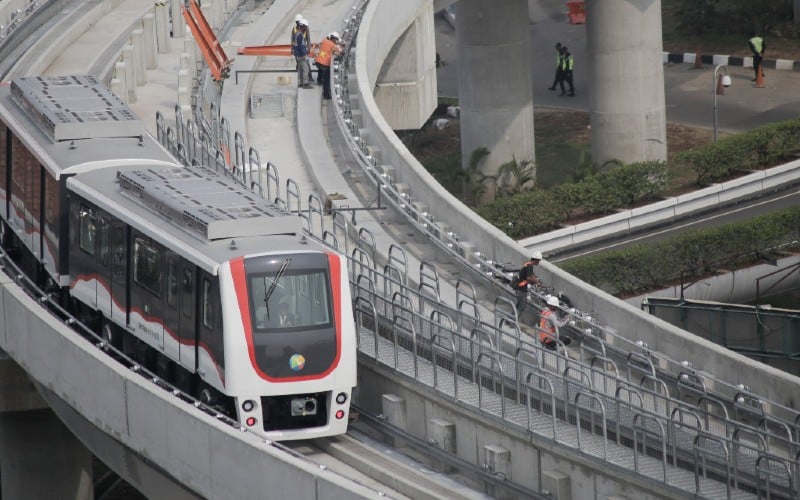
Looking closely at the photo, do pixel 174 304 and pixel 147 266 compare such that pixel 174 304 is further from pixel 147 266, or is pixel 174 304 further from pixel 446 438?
pixel 446 438

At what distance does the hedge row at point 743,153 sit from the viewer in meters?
34.1

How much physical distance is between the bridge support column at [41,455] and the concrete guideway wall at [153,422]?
5088mm

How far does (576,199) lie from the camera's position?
32344 millimetres

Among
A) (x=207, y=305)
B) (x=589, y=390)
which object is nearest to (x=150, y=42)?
(x=207, y=305)

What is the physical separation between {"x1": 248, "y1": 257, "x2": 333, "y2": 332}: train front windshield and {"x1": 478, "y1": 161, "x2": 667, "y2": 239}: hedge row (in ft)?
46.7

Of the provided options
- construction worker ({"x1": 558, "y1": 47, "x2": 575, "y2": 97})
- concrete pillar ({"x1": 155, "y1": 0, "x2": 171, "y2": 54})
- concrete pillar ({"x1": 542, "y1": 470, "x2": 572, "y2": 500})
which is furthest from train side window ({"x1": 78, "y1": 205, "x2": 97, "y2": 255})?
construction worker ({"x1": 558, "y1": 47, "x2": 575, "y2": 97})

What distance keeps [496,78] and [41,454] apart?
52.1ft

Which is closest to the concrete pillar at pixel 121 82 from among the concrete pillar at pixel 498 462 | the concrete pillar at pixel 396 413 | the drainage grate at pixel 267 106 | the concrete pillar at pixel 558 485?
the drainage grate at pixel 267 106

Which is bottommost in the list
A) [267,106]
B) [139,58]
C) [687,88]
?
[687,88]

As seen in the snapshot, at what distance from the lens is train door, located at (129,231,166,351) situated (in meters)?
18.8

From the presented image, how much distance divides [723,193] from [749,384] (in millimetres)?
15568

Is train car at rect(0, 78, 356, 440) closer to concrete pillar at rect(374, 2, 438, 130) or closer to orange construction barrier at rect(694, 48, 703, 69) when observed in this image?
concrete pillar at rect(374, 2, 438, 130)

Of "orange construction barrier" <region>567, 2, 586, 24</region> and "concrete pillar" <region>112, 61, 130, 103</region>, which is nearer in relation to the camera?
"concrete pillar" <region>112, 61, 130, 103</region>

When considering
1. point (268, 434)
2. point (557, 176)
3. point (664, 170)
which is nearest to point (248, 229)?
point (268, 434)
